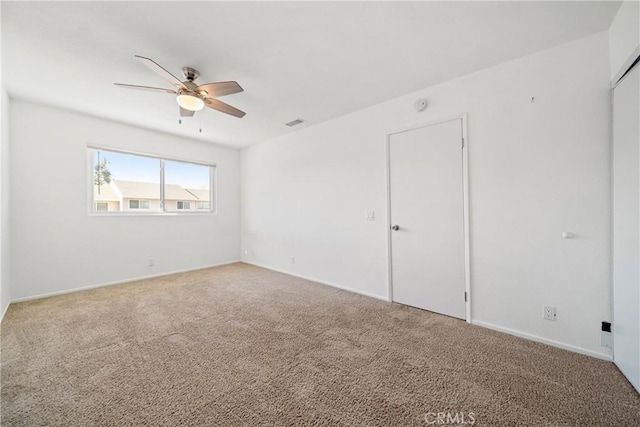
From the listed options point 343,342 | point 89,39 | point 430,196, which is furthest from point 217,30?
point 343,342

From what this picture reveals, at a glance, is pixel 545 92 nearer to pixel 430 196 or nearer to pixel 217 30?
pixel 430 196

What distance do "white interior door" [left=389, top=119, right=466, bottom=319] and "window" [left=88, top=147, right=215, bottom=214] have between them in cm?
397

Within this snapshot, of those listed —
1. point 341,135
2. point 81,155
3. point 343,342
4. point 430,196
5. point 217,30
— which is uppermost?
point 217,30

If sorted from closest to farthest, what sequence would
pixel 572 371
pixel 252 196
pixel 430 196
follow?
pixel 572 371, pixel 430 196, pixel 252 196

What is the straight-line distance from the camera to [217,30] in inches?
74.9

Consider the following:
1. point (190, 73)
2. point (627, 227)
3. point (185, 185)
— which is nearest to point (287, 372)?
point (627, 227)

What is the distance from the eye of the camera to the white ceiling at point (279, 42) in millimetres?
1723

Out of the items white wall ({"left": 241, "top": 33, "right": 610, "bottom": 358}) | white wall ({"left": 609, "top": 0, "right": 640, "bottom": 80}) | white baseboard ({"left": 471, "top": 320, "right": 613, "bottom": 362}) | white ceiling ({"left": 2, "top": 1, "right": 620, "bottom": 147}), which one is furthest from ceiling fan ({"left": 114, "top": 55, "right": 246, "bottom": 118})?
white baseboard ({"left": 471, "top": 320, "right": 613, "bottom": 362})

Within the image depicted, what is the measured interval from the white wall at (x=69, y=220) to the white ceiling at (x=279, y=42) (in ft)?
1.81

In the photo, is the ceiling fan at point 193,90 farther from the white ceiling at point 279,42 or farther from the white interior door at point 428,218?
the white interior door at point 428,218

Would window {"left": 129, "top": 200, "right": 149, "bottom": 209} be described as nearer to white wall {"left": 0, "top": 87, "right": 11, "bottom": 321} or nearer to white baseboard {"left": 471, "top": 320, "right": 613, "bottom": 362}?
white wall {"left": 0, "top": 87, "right": 11, "bottom": 321}

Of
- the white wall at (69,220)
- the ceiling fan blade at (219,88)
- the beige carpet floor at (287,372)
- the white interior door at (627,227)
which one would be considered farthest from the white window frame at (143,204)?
the white interior door at (627,227)

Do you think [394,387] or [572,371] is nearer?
[394,387]

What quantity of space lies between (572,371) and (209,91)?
12.2 ft
